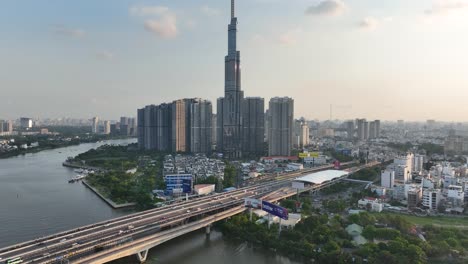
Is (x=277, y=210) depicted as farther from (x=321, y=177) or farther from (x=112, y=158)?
(x=112, y=158)

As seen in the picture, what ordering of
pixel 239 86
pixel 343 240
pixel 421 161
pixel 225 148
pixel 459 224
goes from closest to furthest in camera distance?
1. pixel 343 240
2. pixel 459 224
3. pixel 421 161
4. pixel 225 148
5. pixel 239 86

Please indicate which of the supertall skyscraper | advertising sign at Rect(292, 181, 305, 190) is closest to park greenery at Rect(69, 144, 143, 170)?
the supertall skyscraper

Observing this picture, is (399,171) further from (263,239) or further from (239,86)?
(239,86)

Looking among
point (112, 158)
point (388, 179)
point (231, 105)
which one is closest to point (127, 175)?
point (112, 158)

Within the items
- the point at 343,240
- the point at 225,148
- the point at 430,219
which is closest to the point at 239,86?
the point at 225,148

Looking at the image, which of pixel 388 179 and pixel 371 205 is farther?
pixel 388 179

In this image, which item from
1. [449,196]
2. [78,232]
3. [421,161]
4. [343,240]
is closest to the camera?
[78,232]

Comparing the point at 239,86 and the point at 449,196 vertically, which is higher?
the point at 239,86
